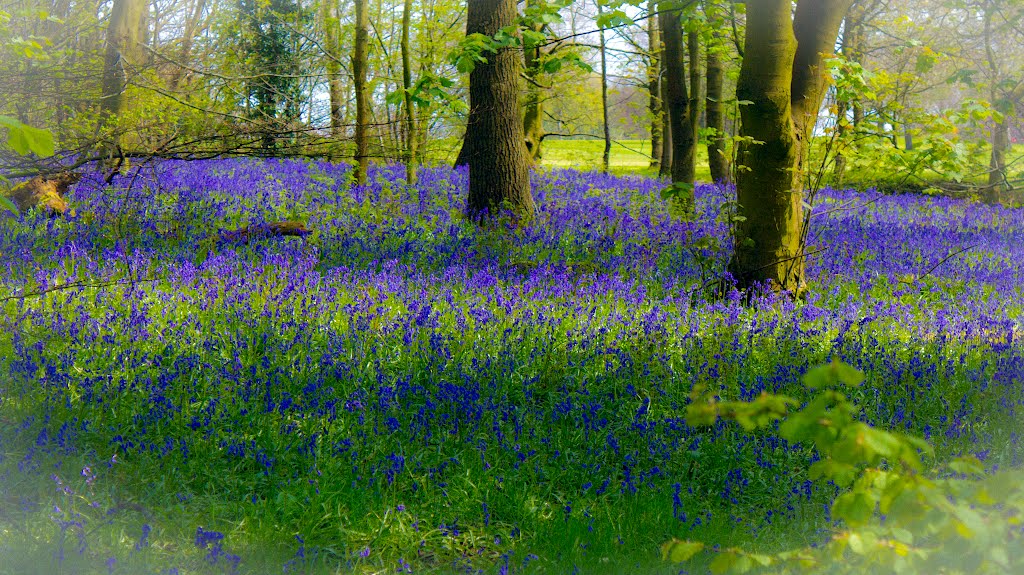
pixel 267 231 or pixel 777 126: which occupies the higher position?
pixel 777 126

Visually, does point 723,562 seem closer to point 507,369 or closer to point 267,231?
point 507,369

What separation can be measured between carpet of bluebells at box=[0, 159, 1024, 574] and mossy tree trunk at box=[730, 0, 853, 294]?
15.8 inches

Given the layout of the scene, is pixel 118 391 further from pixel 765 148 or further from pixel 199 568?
pixel 765 148

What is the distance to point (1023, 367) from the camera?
5.36m

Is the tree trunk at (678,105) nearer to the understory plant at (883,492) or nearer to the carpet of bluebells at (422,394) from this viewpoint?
the carpet of bluebells at (422,394)

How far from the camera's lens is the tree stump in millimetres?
9008

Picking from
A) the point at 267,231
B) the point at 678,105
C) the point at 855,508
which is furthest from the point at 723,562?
the point at 678,105

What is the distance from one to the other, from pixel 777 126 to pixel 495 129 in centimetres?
422

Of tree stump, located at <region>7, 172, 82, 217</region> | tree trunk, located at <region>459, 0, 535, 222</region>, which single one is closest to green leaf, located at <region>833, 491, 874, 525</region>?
tree trunk, located at <region>459, 0, 535, 222</region>

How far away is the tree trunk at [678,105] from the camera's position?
10.2 m

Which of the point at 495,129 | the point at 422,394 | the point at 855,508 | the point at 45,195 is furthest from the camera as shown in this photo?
the point at 495,129

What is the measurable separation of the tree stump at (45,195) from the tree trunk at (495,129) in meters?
4.82

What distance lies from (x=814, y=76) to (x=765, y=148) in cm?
96

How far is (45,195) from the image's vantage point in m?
8.96
